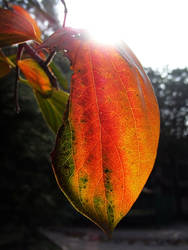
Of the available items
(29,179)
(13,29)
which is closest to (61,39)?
(13,29)

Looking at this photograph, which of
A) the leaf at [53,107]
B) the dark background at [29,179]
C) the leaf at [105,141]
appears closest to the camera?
the leaf at [105,141]

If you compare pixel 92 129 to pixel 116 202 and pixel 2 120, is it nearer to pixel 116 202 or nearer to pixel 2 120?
pixel 116 202

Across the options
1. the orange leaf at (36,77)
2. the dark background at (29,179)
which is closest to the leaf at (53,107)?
the orange leaf at (36,77)

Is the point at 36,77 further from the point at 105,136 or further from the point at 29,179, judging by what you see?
the point at 29,179

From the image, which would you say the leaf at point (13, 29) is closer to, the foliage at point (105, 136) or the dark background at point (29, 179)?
the foliage at point (105, 136)

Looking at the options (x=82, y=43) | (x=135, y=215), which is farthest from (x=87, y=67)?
(x=135, y=215)

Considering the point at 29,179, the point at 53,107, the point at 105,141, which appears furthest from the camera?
the point at 29,179

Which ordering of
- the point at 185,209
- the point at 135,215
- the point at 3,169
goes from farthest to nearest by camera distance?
the point at 185,209, the point at 135,215, the point at 3,169
